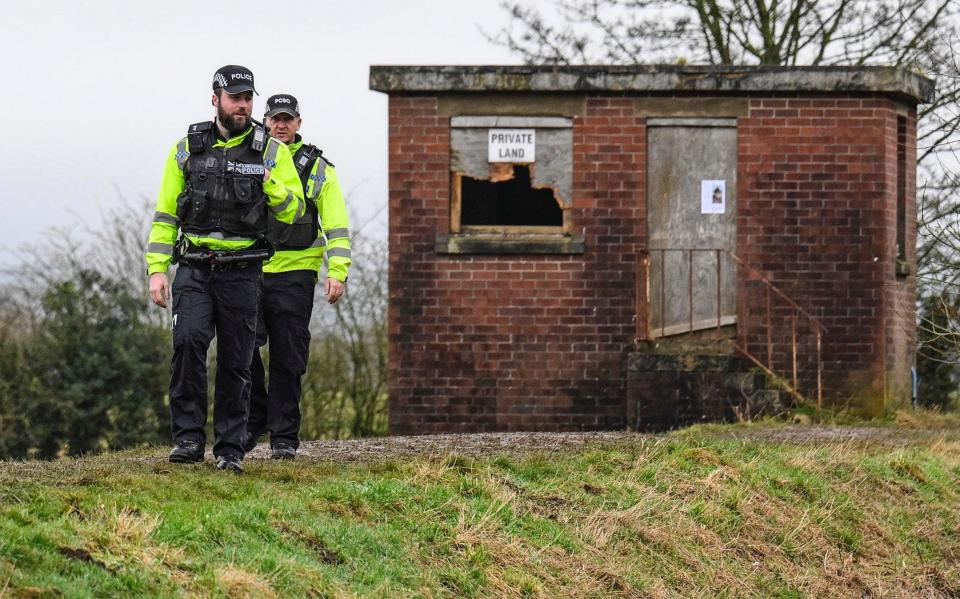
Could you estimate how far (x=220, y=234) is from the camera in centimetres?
799

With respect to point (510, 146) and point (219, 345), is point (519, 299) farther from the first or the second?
point (219, 345)

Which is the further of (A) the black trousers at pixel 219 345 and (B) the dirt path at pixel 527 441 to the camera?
(B) the dirt path at pixel 527 441

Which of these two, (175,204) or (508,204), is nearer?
(175,204)

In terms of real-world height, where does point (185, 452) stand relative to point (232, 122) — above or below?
below

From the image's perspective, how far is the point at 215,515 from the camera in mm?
6324

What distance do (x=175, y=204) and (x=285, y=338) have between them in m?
1.45

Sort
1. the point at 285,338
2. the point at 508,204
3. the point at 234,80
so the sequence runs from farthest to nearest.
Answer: the point at 508,204
the point at 285,338
the point at 234,80

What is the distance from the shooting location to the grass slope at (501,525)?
18.8 feet

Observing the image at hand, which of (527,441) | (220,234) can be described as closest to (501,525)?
(220,234)

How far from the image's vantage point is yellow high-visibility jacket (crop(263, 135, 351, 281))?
8.88m

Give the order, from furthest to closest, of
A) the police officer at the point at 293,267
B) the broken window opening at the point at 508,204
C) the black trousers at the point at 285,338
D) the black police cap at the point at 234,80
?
the broken window opening at the point at 508,204
the black trousers at the point at 285,338
the police officer at the point at 293,267
the black police cap at the point at 234,80

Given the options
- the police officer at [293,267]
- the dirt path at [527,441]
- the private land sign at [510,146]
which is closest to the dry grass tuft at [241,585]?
the police officer at [293,267]

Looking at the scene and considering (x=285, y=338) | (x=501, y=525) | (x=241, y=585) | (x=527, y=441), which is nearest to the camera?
(x=241, y=585)

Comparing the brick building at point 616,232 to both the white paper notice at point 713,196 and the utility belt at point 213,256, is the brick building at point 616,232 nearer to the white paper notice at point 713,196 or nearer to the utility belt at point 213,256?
the white paper notice at point 713,196
